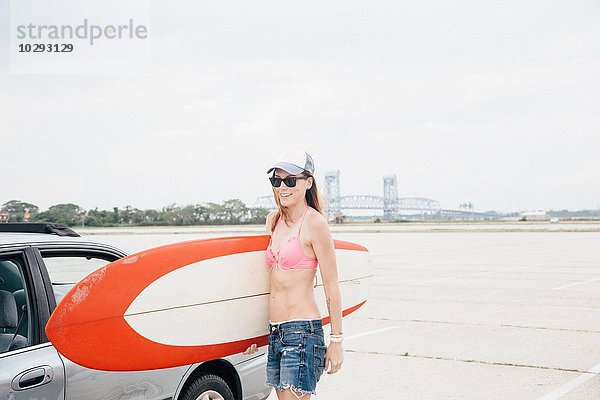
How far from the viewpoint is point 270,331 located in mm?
4082

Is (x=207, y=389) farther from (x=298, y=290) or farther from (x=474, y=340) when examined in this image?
(x=474, y=340)

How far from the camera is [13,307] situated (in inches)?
166

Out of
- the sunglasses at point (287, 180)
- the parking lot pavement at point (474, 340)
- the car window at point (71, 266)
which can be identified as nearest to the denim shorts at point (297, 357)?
the sunglasses at point (287, 180)

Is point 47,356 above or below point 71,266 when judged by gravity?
above

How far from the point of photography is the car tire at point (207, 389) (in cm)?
449

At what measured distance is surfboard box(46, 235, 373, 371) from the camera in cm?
381

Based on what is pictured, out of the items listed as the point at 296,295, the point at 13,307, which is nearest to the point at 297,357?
the point at 296,295

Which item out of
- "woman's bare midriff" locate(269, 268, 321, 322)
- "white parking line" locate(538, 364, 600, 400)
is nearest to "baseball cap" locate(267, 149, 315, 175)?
"woman's bare midriff" locate(269, 268, 321, 322)

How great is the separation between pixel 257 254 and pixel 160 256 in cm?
56

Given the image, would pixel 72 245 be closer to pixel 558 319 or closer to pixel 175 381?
pixel 175 381

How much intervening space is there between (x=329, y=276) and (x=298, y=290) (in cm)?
18

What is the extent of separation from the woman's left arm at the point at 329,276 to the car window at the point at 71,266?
1377 mm

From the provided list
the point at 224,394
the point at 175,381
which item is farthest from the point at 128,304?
the point at 224,394

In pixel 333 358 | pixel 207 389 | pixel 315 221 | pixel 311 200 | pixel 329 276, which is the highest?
pixel 311 200
